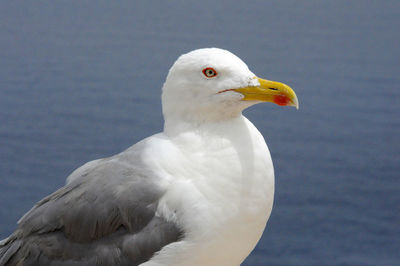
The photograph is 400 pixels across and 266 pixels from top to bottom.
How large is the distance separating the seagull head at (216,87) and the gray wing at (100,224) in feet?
0.85

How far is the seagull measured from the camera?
162cm

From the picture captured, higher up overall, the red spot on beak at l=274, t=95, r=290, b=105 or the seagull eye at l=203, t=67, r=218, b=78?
the seagull eye at l=203, t=67, r=218, b=78

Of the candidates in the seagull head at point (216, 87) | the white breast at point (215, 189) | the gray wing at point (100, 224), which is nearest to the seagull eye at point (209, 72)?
the seagull head at point (216, 87)

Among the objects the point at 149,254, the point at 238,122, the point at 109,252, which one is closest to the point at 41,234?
the point at 109,252

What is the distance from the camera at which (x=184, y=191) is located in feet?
5.26

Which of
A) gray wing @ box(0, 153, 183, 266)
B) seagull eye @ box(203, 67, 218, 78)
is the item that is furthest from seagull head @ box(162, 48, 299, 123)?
gray wing @ box(0, 153, 183, 266)

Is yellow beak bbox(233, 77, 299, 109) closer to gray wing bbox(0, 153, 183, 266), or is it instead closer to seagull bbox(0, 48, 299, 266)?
seagull bbox(0, 48, 299, 266)

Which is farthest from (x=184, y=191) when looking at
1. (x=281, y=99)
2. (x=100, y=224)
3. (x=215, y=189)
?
(x=281, y=99)

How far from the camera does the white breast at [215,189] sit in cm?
160

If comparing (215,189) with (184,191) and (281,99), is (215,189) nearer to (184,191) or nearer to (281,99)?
(184,191)

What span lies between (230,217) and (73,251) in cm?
51

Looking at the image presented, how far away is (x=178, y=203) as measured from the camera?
1608 millimetres

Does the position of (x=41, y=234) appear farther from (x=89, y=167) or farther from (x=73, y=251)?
(x=89, y=167)

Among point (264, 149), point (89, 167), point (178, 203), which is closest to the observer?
point (178, 203)
